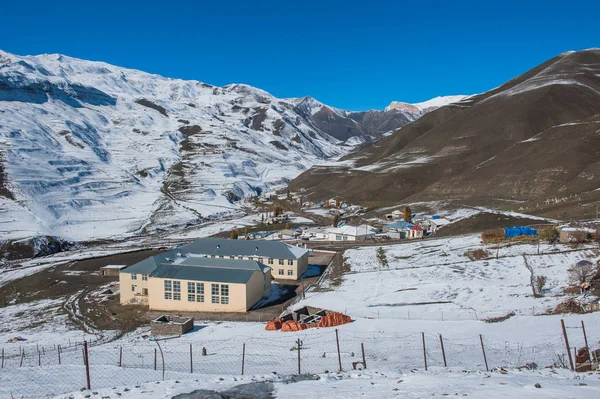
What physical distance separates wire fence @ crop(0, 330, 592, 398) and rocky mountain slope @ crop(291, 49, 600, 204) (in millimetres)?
78266

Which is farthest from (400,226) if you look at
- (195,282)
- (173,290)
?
(173,290)

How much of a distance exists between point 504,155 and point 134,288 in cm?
10563

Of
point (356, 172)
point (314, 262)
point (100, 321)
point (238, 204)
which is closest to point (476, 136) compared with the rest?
point (356, 172)

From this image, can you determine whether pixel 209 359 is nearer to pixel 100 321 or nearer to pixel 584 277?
pixel 100 321

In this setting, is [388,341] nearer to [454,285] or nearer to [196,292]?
[454,285]

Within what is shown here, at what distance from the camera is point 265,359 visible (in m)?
19.5

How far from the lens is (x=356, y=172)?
157 metres

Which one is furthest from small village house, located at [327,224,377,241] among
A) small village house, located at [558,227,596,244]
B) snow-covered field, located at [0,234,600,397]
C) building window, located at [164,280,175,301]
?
building window, located at [164,280,175,301]

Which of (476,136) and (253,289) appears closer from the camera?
(253,289)

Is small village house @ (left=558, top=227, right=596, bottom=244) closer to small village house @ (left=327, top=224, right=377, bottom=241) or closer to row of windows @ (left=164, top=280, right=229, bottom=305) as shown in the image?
Result: small village house @ (left=327, top=224, right=377, bottom=241)

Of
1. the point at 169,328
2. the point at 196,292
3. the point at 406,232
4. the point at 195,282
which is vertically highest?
the point at 406,232

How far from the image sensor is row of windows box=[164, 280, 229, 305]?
122ft

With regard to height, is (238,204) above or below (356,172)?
below

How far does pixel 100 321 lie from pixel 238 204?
109 m
